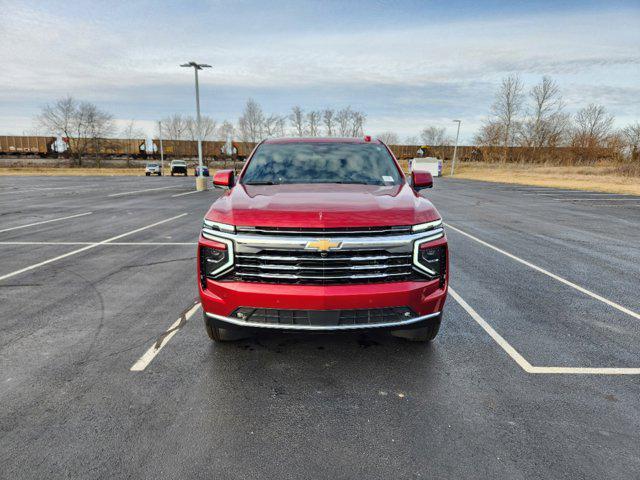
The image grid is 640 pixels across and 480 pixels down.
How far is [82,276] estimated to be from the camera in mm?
5969

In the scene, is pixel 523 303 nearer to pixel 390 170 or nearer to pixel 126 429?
pixel 390 170

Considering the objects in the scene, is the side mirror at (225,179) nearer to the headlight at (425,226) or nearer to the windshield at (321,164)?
the windshield at (321,164)

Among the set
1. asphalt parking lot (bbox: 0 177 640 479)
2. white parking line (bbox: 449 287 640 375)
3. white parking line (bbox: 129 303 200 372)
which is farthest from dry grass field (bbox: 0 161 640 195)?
white parking line (bbox: 129 303 200 372)

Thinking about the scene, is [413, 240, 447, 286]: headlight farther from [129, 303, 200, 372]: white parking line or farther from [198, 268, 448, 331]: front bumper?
[129, 303, 200, 372]: white parking line

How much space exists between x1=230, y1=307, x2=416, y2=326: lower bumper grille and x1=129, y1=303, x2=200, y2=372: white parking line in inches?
42.7

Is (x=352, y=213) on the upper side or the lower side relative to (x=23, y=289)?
upper

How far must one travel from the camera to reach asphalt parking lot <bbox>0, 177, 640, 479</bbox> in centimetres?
234

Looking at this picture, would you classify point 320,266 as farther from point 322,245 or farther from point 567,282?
point 567,282

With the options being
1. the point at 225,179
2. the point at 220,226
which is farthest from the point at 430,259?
the point at 225,179

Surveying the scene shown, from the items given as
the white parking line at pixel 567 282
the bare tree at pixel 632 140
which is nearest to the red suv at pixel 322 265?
the white parking line at pixel 567 282

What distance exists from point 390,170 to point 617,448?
10.2ft

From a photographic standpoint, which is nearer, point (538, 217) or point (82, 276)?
point (82, 276)

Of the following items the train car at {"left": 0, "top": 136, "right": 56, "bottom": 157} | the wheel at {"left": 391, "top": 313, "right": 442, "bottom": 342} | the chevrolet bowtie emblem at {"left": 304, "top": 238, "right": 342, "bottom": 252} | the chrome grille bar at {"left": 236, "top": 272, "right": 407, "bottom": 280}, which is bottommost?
the wheel at {"left": 391, "top": 313, "right": 442, "bottom": 342}

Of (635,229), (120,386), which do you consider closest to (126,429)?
(120,386)
